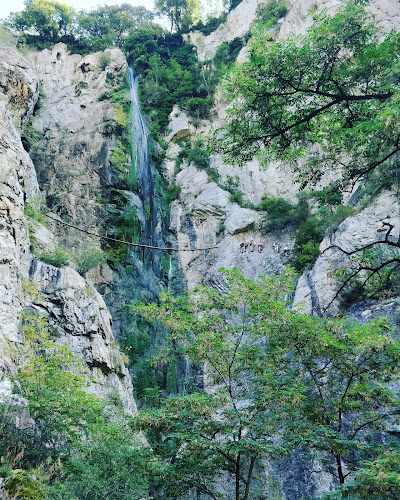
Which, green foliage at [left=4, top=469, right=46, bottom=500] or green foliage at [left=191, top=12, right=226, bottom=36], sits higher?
green foliage at [left=191, top=12, right=226, bottom=36]

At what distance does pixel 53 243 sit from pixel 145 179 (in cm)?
1052

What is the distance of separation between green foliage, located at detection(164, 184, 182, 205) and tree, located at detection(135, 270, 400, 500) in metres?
19.6

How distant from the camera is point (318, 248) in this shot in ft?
63.8

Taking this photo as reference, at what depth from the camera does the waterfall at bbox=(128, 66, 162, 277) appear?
21750 mm

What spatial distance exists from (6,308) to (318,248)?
14799 mm

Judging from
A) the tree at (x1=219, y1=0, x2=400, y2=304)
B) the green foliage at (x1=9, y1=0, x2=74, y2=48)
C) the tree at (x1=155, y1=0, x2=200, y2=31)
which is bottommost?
the tree at (x1=219, y1=0, x2=400, y2=304)

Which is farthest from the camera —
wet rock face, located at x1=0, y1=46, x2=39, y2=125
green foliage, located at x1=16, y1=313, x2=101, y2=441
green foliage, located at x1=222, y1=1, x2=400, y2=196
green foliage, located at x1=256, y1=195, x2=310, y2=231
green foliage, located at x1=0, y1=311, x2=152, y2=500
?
green foliage, located at x1=256, y1=195, x2=310, y2=231

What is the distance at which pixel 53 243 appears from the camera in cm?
1406

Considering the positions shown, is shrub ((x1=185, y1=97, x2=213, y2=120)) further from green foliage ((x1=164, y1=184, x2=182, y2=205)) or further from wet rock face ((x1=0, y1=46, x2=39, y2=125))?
wet rock face ((x1=0, y1=46, x2=39, y2=125))

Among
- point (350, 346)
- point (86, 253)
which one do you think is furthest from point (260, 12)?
point (350, 346)

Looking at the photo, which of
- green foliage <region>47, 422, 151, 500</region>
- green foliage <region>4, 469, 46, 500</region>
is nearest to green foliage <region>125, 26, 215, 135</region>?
green foliage <region>47, 422, 151, 500</region>

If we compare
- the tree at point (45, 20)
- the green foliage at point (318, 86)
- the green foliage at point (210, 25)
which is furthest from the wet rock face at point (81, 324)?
the green foliage at point (210, 25)

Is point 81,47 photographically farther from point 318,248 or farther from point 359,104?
point 359,104

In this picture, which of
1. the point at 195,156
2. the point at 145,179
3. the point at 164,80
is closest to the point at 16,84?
the point at 145,179
